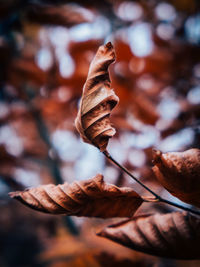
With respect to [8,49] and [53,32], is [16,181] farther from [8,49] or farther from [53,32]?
[53,32]

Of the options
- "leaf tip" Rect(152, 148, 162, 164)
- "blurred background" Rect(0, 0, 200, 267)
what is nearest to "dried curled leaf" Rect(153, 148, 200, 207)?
"leaf tip" Rect(152, 148, 162, 164)

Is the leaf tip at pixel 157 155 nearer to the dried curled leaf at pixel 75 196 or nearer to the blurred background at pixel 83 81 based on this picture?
the dried curled leaf at pixel 75 196

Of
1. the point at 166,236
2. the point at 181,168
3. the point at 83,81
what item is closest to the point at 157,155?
the point at 181,168

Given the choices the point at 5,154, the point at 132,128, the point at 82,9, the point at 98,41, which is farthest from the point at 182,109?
the point at 5,154

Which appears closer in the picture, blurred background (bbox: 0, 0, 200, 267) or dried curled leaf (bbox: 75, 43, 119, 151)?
dried curled leaf (bbox: 75, 43, 119, 151)

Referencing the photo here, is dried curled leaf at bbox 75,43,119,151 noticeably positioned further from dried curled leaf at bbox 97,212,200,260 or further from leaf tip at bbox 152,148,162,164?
dried curled leaf at bbox 97,212,200,260

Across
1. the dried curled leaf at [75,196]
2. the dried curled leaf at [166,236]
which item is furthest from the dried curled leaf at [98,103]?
the dried curled leaf at [166,236]

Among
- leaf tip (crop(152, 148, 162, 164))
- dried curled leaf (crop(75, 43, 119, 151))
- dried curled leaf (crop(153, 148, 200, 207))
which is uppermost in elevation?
dried curled leaf (crop(75, 43, 119, 151))
